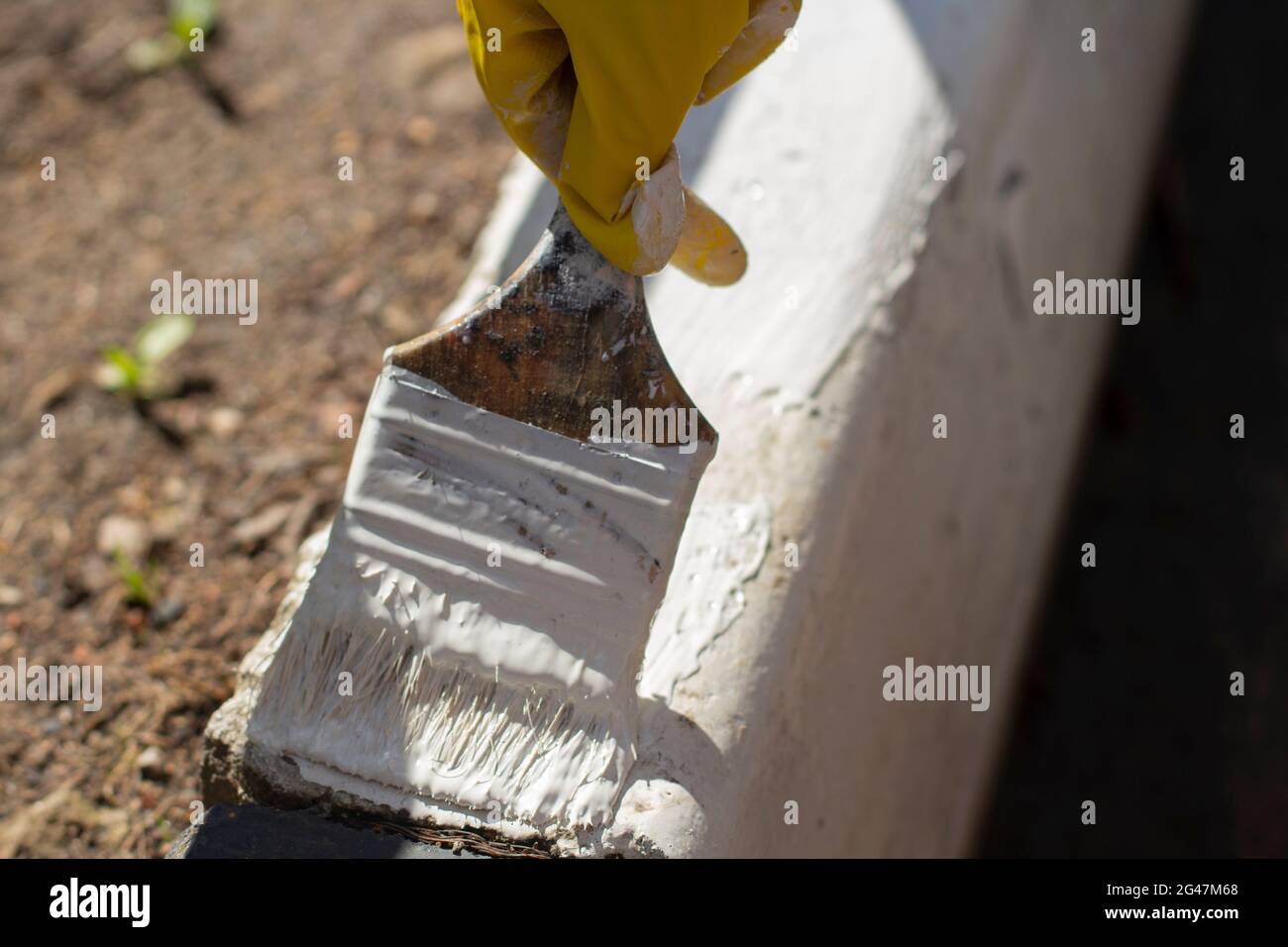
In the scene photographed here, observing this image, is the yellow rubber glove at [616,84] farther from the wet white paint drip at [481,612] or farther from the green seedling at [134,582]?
the green seedling at [134,582]

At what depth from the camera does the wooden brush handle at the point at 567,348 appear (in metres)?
1.30

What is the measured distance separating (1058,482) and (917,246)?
2.35 ft

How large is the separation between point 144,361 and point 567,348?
1154mm

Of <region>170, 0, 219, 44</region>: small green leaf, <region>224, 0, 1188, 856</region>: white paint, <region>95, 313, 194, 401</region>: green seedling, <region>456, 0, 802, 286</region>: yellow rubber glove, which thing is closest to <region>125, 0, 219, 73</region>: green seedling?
<region>170, 0, 219, 44</region>: small green leaf

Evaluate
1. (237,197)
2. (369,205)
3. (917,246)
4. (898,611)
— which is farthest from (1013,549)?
(237,197)

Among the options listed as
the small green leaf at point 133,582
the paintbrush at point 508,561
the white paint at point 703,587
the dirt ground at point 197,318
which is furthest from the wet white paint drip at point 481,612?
the small green leaf at point 133,582

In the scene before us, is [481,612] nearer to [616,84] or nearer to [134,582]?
[616,84]

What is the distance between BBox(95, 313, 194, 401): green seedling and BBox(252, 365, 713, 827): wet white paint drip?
96cm

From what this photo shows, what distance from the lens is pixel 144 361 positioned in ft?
A: 6.95

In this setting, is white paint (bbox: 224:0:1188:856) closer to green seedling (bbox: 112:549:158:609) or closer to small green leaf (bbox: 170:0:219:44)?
green seedling (bbox: 112:549:158:609)

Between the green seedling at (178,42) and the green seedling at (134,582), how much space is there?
1266 millimetres

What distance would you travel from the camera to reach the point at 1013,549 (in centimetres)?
213

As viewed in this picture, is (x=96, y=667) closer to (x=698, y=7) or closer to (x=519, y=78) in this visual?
(x=519, y=78)

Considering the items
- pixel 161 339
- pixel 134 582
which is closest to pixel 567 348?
pixel 134 582
